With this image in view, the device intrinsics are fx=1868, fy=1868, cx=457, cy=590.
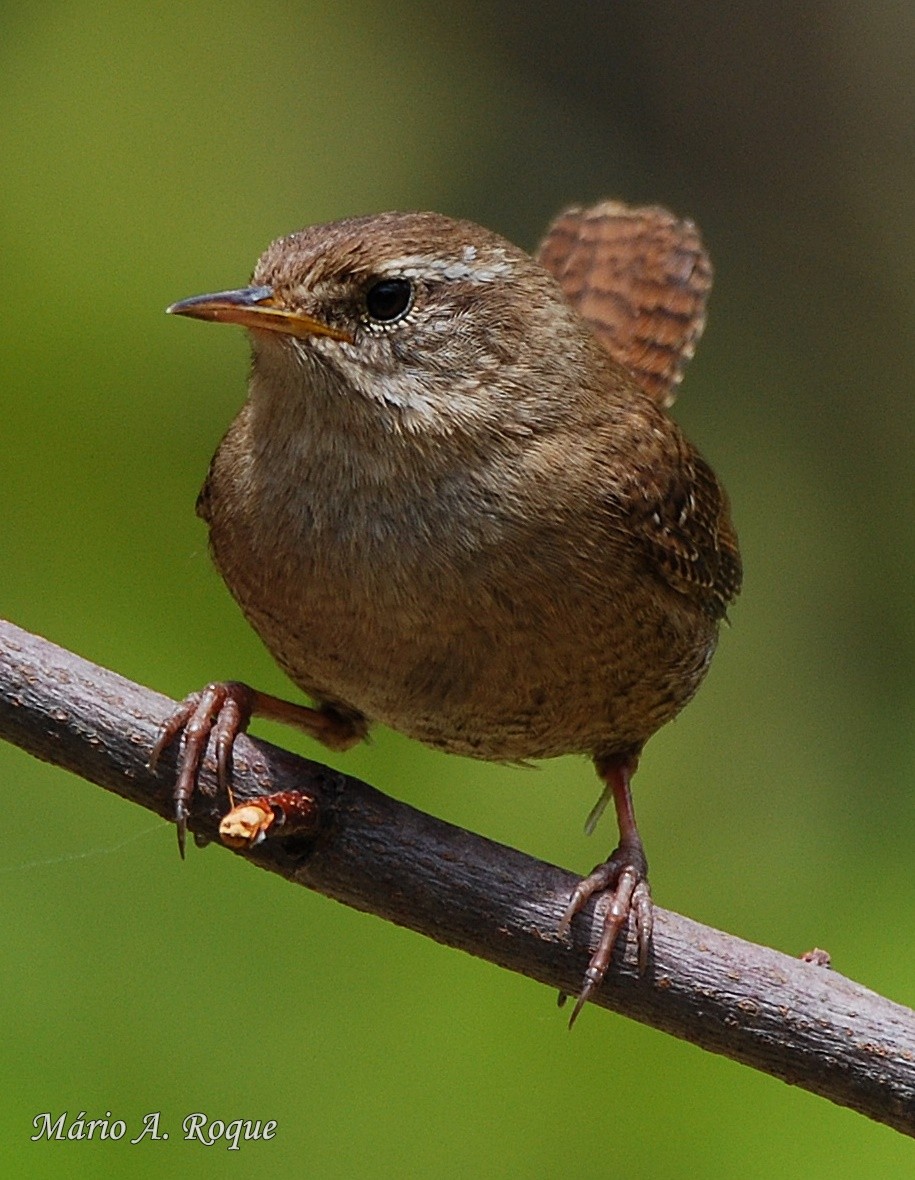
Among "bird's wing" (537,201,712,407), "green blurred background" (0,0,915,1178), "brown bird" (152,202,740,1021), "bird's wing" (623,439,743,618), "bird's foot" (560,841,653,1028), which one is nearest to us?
"bird's foot" (560,841,653,1028)

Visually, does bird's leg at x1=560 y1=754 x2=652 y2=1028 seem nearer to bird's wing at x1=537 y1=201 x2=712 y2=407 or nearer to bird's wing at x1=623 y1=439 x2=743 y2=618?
bird's wing at x1=623 y1=439 x2=743 y2=618

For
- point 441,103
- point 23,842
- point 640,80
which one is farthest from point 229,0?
point 23,842

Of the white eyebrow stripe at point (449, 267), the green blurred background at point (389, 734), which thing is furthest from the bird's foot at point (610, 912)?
the white eyebrow stripe at point (449, 267)

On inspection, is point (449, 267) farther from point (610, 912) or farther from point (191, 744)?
point (610, 912)

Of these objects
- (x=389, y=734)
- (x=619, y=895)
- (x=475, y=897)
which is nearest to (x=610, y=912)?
(x=619, y=895)

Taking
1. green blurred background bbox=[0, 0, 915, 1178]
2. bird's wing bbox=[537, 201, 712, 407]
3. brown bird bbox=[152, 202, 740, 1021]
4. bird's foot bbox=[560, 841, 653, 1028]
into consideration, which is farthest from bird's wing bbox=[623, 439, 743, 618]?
green blurred background bbox=[0, 0, 915, 1178]

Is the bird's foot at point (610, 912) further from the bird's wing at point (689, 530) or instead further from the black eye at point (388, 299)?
the black eye at point (388, 299)
